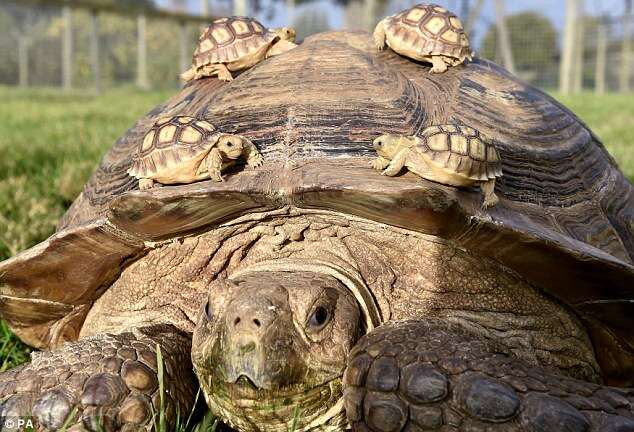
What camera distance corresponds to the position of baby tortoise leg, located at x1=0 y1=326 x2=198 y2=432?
1554 mm

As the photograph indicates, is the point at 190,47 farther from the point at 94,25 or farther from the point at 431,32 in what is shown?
the point at 431,32

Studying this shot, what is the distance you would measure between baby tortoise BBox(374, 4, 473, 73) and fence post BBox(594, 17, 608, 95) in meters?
22.6

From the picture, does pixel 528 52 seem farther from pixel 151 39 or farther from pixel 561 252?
pixel 561 252

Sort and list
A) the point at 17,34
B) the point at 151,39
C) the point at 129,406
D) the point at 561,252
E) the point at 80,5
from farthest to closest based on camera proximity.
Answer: the point at 151,39 < the point at 17,34 < the point at 80,5 < the point at 561,252 < the point at 129,406

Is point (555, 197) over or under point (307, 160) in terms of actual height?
under

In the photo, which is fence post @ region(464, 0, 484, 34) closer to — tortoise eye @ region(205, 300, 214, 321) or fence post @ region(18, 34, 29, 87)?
fence post @ region(18, 34, 29, 87)

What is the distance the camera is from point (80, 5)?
52.5 ft

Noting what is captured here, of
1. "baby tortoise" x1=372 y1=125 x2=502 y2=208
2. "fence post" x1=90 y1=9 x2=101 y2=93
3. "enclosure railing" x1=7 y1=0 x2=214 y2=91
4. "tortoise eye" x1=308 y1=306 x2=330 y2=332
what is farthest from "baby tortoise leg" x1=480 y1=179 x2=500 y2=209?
"fence post" x1=90 y1=9 x2=101 y2=93

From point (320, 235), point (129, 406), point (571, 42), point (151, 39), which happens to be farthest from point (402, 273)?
point (151, 39)

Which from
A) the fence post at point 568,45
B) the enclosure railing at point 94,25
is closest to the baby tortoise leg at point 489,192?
the enclosure railing at point 94,25

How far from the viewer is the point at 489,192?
68.3 inches

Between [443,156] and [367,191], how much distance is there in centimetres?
21

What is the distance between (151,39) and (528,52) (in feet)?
47.3

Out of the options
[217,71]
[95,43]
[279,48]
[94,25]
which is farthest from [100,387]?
[94,25]
